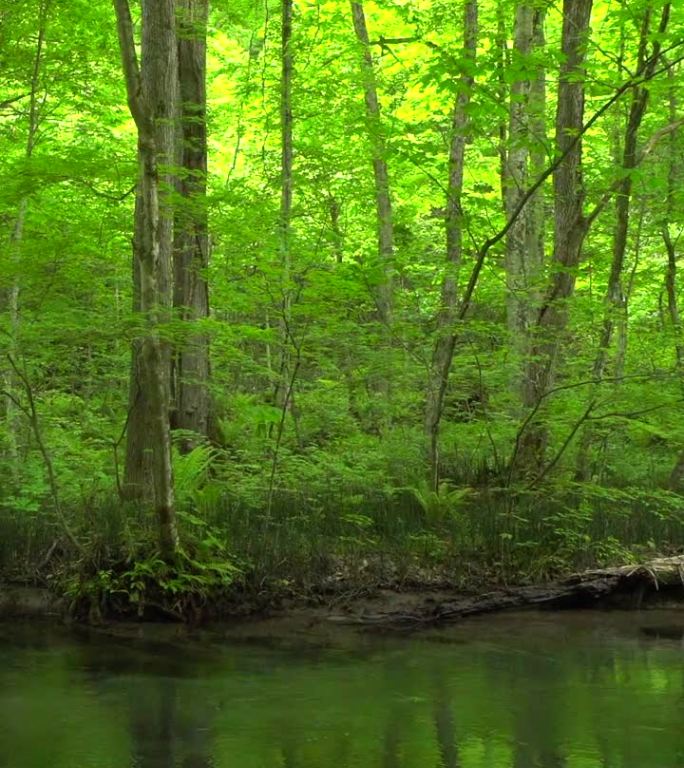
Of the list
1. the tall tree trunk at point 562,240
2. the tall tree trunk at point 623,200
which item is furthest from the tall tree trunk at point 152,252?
the tall tree trunk at point 623,200

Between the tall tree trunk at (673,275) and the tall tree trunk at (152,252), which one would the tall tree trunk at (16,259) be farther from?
the tall tree trunk at (673,275)

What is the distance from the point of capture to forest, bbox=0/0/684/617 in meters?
6.25

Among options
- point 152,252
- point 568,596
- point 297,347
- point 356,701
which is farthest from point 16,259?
point 568,596

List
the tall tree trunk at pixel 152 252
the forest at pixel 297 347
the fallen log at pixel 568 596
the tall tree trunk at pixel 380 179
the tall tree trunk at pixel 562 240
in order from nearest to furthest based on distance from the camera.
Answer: the tall tree trunk at pixel 152 252 → the forest at pixel 297 347 → the fallen log at pixel 568 596 → the tall tree trunk at pixel 380 179 → the tall tree trunk at pixel 562 240

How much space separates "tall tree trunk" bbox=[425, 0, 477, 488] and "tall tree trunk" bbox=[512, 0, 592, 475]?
77cm

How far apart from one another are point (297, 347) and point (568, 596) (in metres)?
3.11

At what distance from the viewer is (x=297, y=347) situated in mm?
7527

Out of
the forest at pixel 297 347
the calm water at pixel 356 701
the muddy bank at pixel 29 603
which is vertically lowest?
the calm water at pixel 356 701

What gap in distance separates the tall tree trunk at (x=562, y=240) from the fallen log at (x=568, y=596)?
127 centimetres

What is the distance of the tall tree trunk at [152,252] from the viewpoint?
5.63m

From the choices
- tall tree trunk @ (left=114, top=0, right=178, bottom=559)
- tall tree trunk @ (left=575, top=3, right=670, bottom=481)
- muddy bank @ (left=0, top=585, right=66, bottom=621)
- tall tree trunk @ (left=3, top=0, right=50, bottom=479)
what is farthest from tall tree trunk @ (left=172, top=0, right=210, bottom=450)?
tall tree trunk @ (left=575, top=3, right=670, bottom=481)

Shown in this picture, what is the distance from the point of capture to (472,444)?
31.7ft

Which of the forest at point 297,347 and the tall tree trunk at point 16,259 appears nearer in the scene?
the forest at point 297,347

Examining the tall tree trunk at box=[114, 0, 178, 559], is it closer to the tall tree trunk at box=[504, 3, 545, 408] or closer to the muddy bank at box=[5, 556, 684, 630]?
the muddy bank at box=[5, 556, 684, 630]
